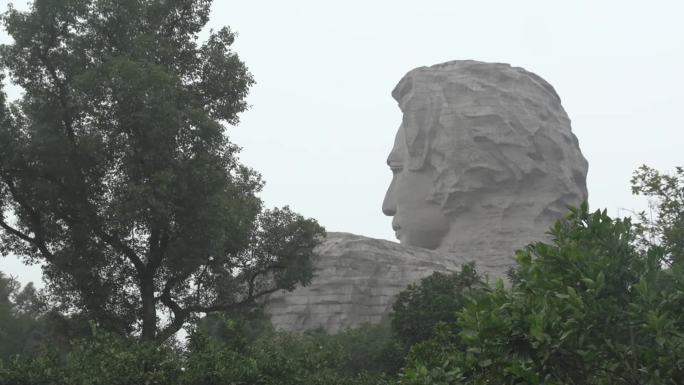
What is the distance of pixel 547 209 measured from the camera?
49.2 meters

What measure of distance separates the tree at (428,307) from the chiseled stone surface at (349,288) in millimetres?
13345

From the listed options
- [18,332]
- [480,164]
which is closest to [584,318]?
[18,332]

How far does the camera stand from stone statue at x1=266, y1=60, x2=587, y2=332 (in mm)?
48344

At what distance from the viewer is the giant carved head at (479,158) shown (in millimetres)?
49031

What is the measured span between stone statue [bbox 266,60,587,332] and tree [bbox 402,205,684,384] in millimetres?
36284

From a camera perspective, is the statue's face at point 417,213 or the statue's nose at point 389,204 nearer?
the statue's face at point 417,213

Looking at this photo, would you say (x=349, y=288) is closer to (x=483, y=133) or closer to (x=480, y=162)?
(x=480, y=162)

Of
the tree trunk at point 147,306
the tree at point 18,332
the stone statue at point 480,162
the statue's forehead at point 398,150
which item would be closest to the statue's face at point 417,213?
the stone statue at point 480,162

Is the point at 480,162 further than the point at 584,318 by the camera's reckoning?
Yes

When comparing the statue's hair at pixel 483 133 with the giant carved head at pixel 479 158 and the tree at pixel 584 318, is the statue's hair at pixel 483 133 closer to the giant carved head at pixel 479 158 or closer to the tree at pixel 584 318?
the giant carved head at pixel 479 158

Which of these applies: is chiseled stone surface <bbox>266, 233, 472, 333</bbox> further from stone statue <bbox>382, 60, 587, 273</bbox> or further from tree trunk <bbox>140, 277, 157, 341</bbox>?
tree trunk <bbox>140, 277, 157, 341</bbox>

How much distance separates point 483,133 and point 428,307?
82.8 ft

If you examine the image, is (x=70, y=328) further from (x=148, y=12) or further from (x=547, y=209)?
(x=547, y=209)

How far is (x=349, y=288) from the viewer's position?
41344 millimetres
